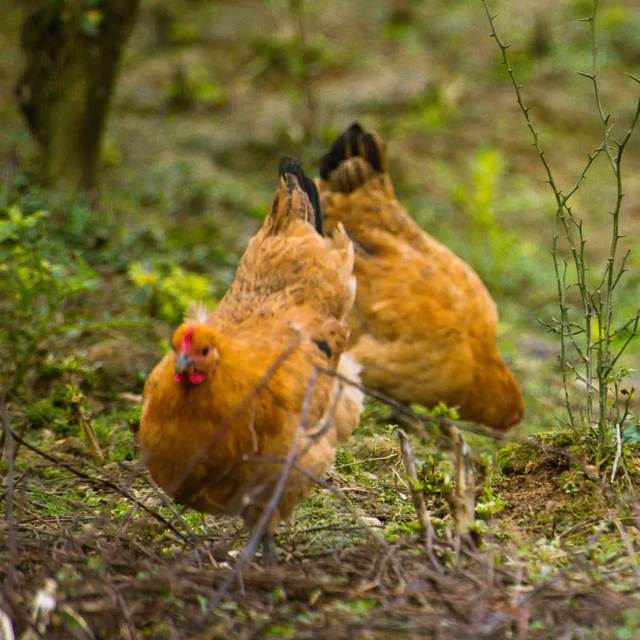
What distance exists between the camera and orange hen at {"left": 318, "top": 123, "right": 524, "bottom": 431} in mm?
5832

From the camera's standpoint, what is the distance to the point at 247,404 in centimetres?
334

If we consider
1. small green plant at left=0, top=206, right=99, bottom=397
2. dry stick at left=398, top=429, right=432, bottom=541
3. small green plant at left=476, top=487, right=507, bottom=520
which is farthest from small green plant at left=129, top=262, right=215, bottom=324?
dry stick at left=398, top=429, right=432, bottom=541

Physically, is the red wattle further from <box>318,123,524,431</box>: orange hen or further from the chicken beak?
<box>318,123,524,431</box>: orange hen

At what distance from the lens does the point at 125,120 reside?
35.9ft

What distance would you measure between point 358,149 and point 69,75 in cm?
248

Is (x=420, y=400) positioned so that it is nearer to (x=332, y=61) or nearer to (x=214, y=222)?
(x=214, y=222)

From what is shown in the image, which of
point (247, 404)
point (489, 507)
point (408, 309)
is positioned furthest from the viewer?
point (408, 309)

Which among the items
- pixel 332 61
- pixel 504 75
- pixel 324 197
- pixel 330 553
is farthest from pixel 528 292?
pixel 330 553

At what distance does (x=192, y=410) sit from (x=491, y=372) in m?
3.09

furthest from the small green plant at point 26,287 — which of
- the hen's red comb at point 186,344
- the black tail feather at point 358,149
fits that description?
the black tail feather at point 358,149

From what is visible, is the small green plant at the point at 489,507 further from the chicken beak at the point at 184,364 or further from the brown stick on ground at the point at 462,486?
the chicken beak at the point at 184,364

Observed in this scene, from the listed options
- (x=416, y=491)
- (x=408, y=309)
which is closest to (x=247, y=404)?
(x=416, y=491)

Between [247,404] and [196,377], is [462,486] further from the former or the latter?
[196,377]

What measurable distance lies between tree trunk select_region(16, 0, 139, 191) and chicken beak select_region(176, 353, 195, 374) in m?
4.39
